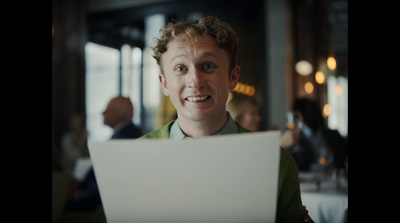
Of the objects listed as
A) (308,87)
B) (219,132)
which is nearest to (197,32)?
(219,132)

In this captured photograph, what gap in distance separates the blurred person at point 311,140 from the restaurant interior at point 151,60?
1.06 m

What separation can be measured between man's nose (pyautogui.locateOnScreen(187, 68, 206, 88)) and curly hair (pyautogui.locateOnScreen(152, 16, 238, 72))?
0.26 ft

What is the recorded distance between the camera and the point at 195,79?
936mm

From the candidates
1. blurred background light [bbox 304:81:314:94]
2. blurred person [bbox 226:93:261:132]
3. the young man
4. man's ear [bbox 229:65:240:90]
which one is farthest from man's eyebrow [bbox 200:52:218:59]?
blurred background light [bbox 304:81:314:94]

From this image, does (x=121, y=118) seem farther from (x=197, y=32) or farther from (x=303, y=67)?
(x=303, y=67)

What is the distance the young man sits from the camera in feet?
3.06

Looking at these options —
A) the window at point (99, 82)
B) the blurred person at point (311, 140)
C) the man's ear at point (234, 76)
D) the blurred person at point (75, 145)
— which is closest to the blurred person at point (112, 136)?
the blurred person at point (311, 140)

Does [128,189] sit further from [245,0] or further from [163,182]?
[245,0]

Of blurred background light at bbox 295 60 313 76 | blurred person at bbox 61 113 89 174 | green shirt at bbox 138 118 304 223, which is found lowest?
blurred person at bbox 61 113 89 174

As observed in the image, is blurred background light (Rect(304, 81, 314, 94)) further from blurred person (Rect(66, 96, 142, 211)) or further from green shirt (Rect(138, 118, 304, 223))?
green shirt (Rect(138, 118, 304, 223))
